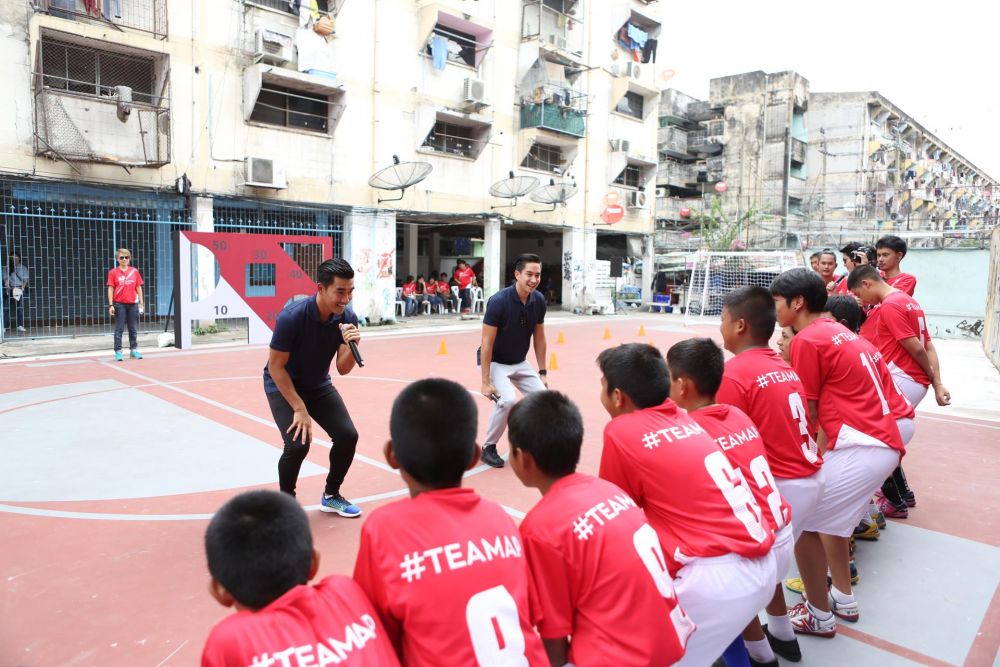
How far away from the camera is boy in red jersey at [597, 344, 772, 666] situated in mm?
2160

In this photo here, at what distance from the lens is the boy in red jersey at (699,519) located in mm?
2160

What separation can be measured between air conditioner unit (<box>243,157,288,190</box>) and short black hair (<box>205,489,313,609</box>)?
15.7 m

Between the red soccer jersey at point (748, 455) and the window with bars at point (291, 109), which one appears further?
the window with bars at point (291, 109)

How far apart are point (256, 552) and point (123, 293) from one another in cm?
1073

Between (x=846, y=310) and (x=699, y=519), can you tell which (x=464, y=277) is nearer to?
(x=846, y=310)

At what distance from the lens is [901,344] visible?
15.2 ft

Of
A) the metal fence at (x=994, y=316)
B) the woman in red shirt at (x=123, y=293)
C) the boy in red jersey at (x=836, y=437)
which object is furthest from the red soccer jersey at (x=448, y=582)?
the metal fence at (x=994, y=316)

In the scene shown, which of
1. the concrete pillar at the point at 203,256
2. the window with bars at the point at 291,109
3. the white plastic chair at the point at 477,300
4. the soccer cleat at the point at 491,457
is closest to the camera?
the soccer cleat at the point at 491,457

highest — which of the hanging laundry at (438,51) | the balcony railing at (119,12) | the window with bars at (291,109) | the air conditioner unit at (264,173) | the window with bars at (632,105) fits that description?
the window with bars at (632,105)

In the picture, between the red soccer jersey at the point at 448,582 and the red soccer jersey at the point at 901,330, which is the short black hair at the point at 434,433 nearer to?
the red soccer jersey at the point at 448,582

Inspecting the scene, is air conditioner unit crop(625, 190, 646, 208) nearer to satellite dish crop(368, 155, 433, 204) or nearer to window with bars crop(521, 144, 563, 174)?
window with bars crop(521, 144, 563, 174)

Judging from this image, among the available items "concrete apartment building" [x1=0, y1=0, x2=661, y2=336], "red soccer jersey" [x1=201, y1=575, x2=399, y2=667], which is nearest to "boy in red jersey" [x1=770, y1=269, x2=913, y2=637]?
"red soccer jersey" [x1=201, y1=575, x2=399, y2=667]

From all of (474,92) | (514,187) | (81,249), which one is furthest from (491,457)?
(474,92)

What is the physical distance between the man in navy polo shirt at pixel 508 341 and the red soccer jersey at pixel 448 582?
3759 mm
